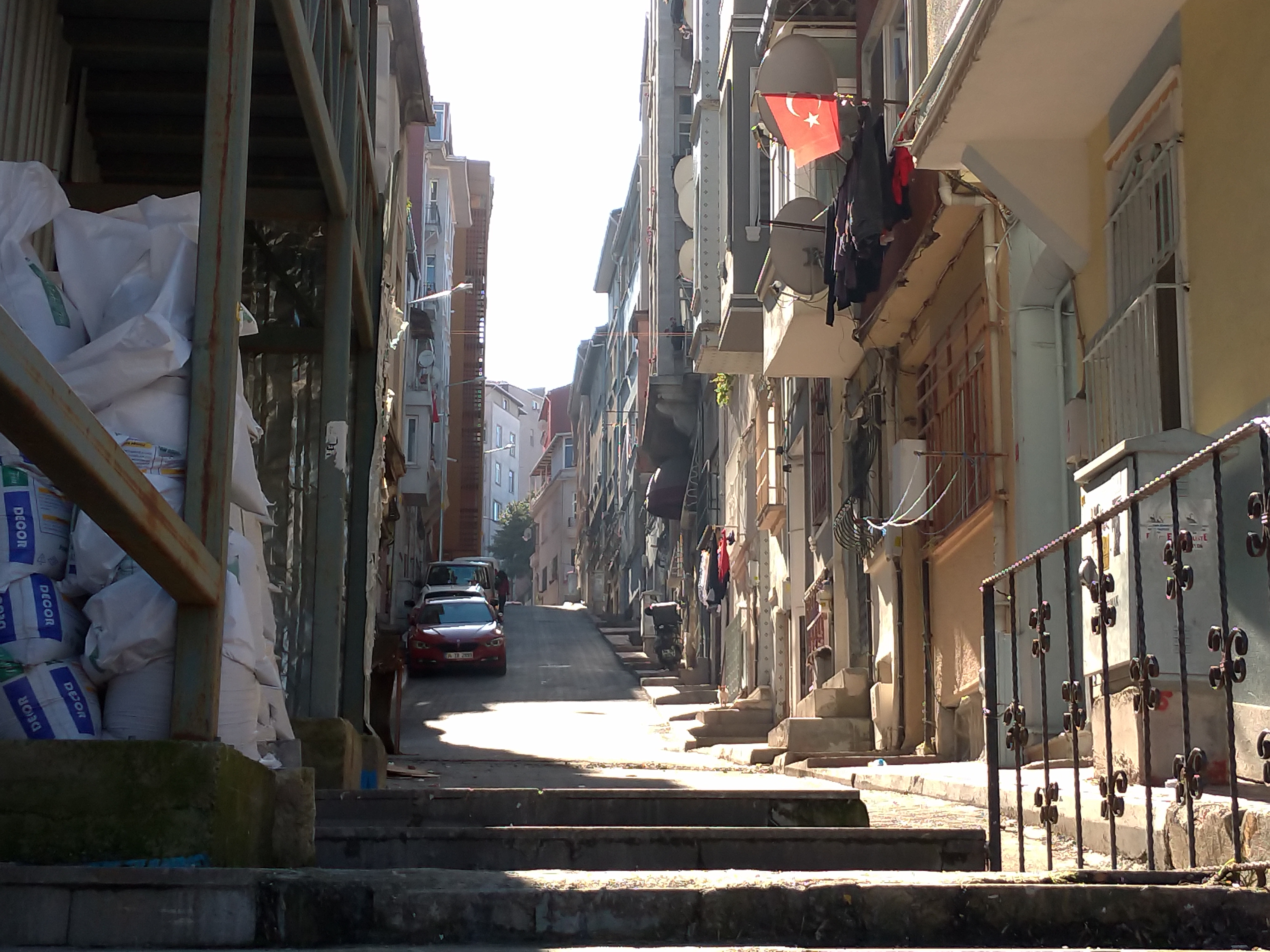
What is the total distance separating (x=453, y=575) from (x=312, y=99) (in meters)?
37.9

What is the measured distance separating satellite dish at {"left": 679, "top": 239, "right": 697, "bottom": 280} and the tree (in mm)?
59270

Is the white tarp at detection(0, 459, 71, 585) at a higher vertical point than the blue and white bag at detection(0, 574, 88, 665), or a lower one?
higher

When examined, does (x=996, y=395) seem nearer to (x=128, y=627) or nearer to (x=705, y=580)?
(x=128, y=627)

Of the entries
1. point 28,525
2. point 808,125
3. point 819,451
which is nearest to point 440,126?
point 819,451

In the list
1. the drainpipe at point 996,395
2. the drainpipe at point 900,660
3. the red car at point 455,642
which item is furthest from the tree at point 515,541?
the drainpipe at point 996,395

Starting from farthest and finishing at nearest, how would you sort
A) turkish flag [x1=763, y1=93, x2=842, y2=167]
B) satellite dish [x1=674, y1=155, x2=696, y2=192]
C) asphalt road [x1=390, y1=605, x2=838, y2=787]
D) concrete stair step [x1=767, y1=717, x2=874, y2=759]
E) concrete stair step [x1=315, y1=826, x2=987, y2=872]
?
1. satellite dish [x1=674, y1=155, x2=696, y2=192]
2. concrete stair step [x1=767, y1=717, x2=874, y2=759]
3. turkish flag [x1=763, y1=93, x2=842, y2=167]
4. asphalt road [x1=390, y1=605, x2=838, y2=787]
5. concrete stair step [x1=315, y1=826, x2=987, y2=872]

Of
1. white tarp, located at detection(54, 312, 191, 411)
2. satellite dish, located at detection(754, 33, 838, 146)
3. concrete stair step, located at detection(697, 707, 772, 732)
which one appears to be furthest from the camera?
concrete stair step, located at detection(697, 707, 772, 732)

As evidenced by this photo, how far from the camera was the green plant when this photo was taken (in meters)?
28.7

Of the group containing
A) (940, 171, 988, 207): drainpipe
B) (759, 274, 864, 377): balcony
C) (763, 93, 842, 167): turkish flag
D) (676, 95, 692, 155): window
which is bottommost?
(940, 171, 988, 207): drainpipe

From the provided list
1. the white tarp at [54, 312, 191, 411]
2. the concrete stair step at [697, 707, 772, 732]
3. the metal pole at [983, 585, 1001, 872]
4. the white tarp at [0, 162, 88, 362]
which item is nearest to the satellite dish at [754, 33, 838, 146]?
the concrete stair step at [697, 707, 772, 732]

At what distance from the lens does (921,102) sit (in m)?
9.73

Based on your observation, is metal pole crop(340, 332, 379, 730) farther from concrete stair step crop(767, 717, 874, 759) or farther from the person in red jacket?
the person in red jacket

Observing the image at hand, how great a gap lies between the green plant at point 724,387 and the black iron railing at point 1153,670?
19674 millimetres

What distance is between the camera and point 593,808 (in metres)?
6.12
